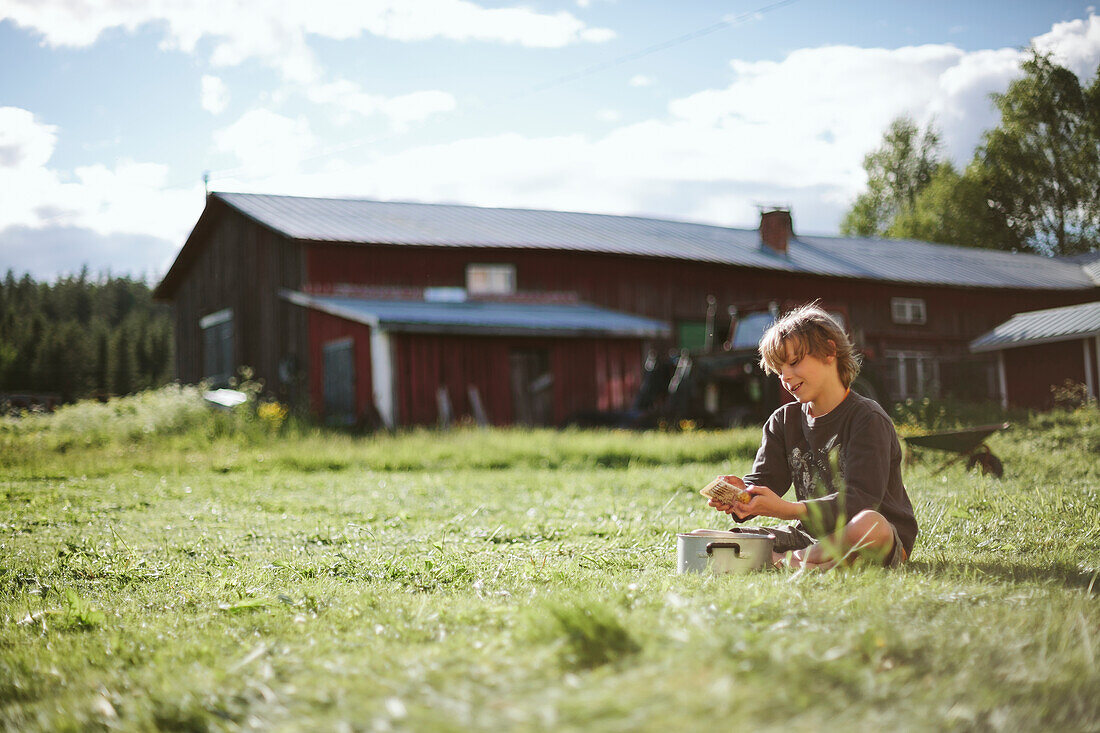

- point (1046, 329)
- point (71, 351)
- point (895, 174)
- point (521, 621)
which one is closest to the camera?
point (521, 621)

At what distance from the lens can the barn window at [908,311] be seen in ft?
102

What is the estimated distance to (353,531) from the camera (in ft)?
20.6

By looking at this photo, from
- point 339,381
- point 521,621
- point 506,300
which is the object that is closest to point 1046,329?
point 506,300

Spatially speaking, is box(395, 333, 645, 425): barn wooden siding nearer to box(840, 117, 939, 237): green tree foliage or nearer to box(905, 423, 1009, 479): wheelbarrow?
box(905, 423, 1009, 479): wheelbarrow

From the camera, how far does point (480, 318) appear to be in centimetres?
2052

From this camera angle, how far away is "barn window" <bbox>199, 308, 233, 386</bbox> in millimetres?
25891

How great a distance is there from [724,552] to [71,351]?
6979cm

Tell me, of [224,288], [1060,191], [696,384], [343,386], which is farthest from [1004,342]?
[224,288]

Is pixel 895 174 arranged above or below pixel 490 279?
above

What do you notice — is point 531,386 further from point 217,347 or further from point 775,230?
point 775,230

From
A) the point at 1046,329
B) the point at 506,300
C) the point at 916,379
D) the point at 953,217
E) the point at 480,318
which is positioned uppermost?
the point at 953,217

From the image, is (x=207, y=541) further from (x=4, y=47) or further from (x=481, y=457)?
(x=481, y=457)

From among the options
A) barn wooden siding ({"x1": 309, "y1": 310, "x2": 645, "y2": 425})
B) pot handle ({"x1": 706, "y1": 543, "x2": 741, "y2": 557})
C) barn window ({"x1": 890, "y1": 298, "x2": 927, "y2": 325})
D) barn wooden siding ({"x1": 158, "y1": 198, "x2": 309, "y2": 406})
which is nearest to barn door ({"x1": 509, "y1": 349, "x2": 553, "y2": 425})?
barn wooden siding ({"x1": 309, "y1": 310, "x2": 645, "y2": 425})

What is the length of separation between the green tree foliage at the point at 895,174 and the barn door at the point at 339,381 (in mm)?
32080
